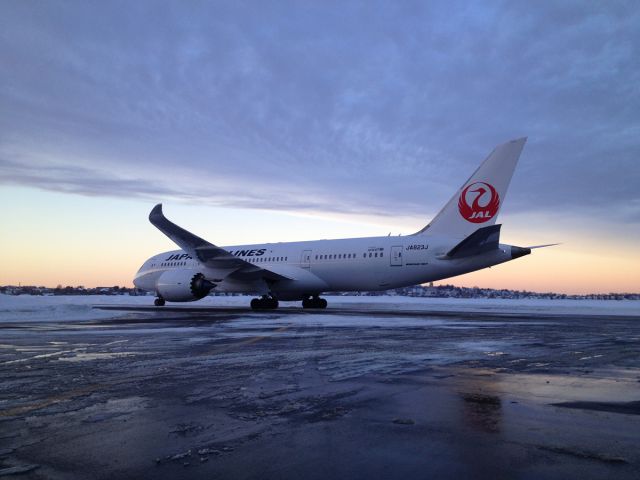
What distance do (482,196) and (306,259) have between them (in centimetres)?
1052

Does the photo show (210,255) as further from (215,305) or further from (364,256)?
(215,305)

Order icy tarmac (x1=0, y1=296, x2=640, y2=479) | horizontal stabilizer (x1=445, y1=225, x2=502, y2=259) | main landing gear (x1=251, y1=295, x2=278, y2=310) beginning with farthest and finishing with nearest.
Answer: main landing gear (x1=251, y1=295, x2=278, y2=310)
horizontal stabilizer (x1=445, y1=225, x2=502, y2=259)
icy tarmac (x1=0, y1=296, x2=640, y2=479)

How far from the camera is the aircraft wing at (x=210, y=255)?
26766 mm

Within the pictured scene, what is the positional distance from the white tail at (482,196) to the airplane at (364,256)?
0.04 m

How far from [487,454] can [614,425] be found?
1436 millimetres

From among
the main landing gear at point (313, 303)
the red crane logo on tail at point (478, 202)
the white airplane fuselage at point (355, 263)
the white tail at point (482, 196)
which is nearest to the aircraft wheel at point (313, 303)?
the main landing gear at point (313, 303)

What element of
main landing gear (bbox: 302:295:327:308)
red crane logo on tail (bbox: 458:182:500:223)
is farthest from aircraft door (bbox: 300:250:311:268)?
red crane logo on tail (bbox: 458:182:500:223)

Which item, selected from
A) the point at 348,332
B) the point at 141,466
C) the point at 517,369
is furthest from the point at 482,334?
the point at 141,466

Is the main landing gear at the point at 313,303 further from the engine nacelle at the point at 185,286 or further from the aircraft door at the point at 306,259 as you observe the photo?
the engine nacelle at the point at 185,286

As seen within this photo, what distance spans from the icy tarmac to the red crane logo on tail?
49.3 ft

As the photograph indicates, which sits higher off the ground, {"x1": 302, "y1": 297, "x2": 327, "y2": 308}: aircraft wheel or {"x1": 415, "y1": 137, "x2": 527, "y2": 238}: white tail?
{"x1": 415, "y1": 137, "x2": 527, "y2": 238}: white tail

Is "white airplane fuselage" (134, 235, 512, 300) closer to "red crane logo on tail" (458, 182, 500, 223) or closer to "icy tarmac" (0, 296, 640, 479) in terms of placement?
"red crane logo on tail" (458, 182, 500, 223)

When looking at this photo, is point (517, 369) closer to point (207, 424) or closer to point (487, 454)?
point (487, 454)

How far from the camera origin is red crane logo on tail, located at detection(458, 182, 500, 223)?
23359 mm
